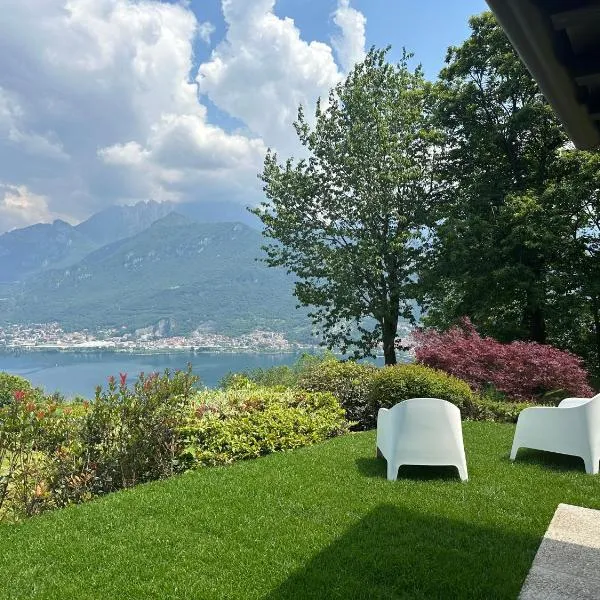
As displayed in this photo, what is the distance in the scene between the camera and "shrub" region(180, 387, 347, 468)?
21.1ft

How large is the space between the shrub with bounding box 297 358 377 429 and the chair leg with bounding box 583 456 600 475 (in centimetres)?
426

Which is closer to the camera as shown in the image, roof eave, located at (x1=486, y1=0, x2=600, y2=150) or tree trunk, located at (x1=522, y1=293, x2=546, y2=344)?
roof eave, located at (x1=486, y1=0, x2=600, y2=150)

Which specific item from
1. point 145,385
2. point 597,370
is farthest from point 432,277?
point 145,385

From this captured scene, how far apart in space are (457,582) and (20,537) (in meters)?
3.53

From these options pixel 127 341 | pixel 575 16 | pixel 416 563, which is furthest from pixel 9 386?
pixel 127 341

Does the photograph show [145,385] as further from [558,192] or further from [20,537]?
[558,192]

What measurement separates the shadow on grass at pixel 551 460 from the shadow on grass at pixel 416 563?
2.28m

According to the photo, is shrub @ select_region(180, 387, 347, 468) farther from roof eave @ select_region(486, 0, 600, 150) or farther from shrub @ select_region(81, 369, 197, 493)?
roof eave @ select_region(486, 0, 600, 150)

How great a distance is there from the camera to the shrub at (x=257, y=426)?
6.42m

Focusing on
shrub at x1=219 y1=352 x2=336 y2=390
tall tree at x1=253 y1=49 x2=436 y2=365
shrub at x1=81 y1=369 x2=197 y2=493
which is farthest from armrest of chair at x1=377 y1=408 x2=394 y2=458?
tall tree at x1=253 y1=49 x2=436 y2=365

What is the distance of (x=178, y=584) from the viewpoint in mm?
3154

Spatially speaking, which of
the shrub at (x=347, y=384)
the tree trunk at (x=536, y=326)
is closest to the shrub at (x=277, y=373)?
the shrub at (x=347, y=384)

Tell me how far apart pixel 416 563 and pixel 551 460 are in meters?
3.57

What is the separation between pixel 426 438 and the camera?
5309 millimetres
